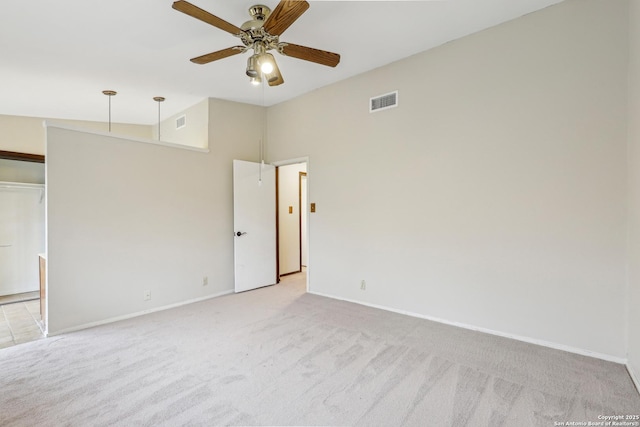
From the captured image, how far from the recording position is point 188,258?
14.0 feet

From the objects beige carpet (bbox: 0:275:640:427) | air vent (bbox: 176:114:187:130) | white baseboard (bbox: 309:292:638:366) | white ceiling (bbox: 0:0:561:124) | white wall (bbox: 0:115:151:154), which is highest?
white ceiling (bbox: 0:0:561:124)

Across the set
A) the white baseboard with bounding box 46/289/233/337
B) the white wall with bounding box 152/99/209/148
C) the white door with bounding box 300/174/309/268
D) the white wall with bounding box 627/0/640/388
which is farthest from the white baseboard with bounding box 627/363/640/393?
the white wall with bounding box 152/99/209/148

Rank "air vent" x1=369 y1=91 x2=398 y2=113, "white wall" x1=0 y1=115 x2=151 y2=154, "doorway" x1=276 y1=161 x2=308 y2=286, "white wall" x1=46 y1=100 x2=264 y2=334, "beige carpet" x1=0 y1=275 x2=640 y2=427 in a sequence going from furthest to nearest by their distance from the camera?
"doorway" x1=276 y1=161 x2=308 y2=286, "white wall" x1=0 y1=115 x2=151 y2=154, "air vent" x1=369 y1=91 x2=398 y2=113, "white wall" x1=46 y1=100 x2=264 y2=334, "beige carpet" x1=0 y1=275 x2=640 y2=427

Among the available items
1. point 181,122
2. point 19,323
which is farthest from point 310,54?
point 19,323

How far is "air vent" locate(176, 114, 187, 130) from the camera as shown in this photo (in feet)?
16.7

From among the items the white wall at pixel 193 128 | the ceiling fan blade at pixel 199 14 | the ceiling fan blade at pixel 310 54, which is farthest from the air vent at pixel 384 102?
the white wall at pixel 193 128

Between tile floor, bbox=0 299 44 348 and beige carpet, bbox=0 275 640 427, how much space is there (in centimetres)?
26

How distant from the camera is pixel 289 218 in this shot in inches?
236

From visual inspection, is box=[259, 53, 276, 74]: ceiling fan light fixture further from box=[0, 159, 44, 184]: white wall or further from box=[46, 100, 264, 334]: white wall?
box=[0, 159, 44, 184]: white wall

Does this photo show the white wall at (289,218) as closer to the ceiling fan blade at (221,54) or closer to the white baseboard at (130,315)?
the white baseboard at (130,315)

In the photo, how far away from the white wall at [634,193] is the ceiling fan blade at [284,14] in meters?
2.40

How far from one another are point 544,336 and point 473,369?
0.91 metres

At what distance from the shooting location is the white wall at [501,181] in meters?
2.49

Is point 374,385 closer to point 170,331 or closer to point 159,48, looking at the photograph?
point 170,331
